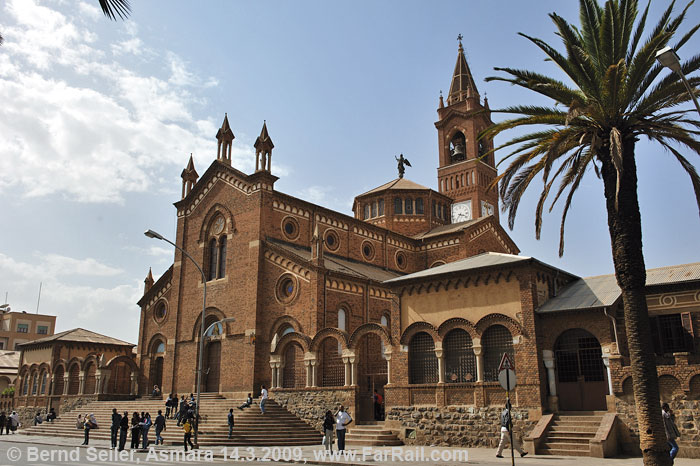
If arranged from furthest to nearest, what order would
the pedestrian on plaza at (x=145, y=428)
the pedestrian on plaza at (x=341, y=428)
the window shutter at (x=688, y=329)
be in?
the pedestrian on plaza at (x=145, y=428)
the window shutter at (x=688, y=329)
the pedestrian on plaza at (x=341, y=428)

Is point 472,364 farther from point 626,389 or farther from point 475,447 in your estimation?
point 626,389

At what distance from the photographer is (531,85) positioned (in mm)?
16453

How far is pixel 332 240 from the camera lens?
39.3 metres

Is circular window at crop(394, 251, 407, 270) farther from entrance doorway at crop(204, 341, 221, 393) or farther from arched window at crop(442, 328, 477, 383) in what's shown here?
arched window at crop(442, 328, 477, 383)

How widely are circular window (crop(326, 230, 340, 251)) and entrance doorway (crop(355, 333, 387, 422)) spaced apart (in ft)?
24.7

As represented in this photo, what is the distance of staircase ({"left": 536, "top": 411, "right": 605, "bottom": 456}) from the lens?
19266 mm

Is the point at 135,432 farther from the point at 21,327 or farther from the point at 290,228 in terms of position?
the point at 21,327

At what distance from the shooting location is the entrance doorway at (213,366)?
34406 mm

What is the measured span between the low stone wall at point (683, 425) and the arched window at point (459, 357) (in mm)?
5696

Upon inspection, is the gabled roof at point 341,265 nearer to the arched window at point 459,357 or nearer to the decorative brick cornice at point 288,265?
the decorative brick cornice at point 288,265

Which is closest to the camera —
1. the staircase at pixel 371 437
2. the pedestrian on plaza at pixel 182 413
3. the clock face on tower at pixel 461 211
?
the staircase at pixel 371 437

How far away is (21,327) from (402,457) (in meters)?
88.2

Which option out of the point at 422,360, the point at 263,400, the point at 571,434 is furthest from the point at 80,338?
the point at 571,434

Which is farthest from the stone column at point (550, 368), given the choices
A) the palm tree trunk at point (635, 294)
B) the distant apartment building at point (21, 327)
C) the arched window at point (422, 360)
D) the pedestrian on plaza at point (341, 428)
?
the distant apartment building at point (21, 327)
